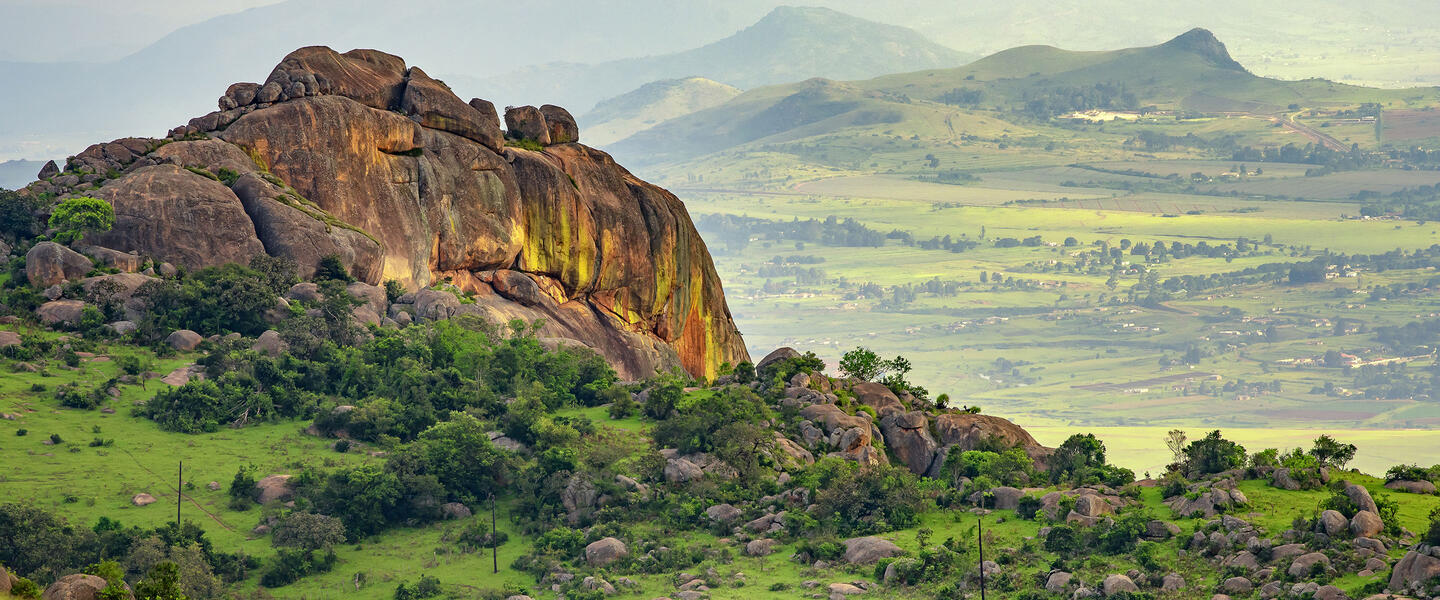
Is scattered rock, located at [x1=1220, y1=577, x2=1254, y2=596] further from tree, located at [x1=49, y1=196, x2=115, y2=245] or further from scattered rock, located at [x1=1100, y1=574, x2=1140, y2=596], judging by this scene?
tree, located at [x1=49, y1=196, x2=115, y2=245]

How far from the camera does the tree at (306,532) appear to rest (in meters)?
66.8

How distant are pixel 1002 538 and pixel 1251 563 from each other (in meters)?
10.9

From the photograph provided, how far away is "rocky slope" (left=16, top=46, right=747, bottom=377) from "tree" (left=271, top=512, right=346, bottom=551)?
80.7 ft

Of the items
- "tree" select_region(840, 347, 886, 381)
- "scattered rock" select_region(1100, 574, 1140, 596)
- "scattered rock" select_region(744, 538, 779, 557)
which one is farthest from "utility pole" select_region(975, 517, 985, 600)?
"tree" select_region(840, 347, 886, 381)

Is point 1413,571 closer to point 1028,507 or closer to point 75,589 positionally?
point 1028,507

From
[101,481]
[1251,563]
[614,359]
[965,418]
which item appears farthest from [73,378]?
[1251,563]

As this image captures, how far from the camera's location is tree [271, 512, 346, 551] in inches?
2628

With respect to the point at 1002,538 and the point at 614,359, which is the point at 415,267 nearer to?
the point at 614,359

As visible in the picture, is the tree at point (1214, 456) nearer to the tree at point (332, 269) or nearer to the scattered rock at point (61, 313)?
the tree at point (332, 269)

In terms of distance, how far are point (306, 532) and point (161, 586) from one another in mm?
18440

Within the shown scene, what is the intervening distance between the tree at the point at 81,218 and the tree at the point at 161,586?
133ft

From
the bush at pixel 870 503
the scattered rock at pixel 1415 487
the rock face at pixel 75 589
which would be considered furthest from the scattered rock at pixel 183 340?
the scattered rock at pixel 1415 487

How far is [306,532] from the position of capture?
219 ft

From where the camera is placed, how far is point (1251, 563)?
61031 millimetres
